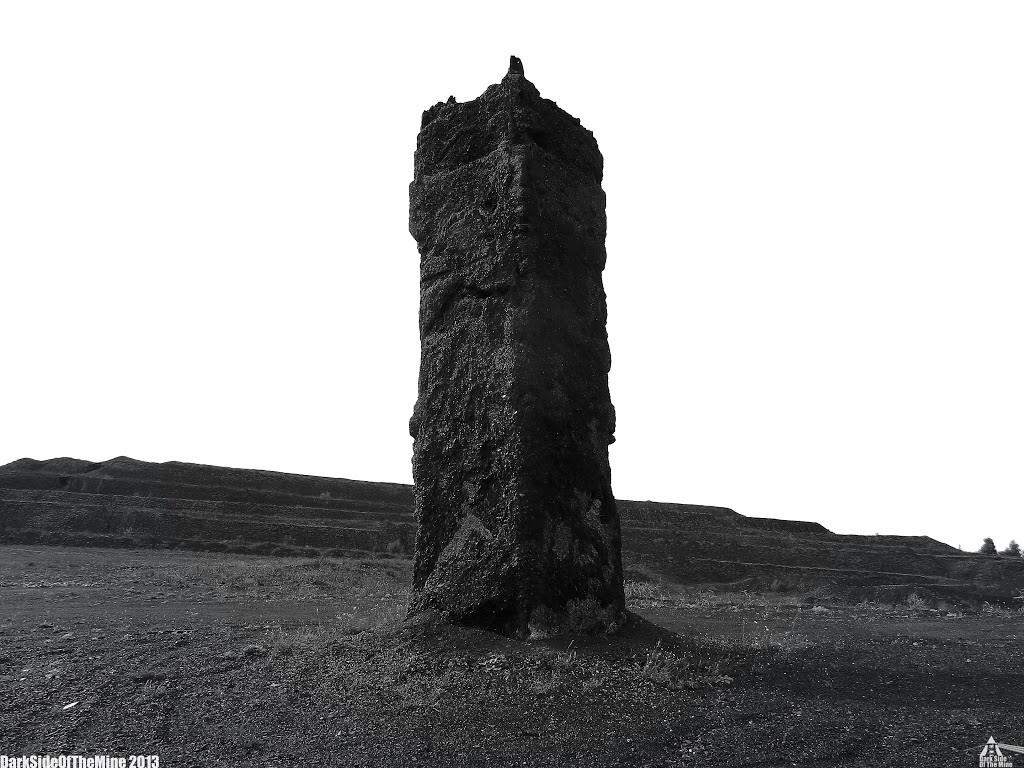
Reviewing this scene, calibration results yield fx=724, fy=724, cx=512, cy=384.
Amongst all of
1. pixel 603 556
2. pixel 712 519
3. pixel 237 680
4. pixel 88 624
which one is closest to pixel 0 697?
pixel 237 680

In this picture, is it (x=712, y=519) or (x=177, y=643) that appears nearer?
(x=177, y=643)

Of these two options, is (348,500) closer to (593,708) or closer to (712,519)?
(712,519)

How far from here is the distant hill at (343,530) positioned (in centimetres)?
2139

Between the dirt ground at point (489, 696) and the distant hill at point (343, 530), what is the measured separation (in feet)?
47.4

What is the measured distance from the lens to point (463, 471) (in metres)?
5.55

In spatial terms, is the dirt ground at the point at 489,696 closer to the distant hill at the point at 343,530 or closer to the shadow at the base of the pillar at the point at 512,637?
the shadow at the base of the pillar at the point at 512,637

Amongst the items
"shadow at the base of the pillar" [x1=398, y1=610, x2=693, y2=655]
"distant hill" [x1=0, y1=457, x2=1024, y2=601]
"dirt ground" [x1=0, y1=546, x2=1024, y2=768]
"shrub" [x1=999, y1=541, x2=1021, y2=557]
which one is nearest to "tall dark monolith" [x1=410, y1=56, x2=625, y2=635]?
"shadow at the base of the pillar" [x1=398, y1=610, x2=693, y2=655]

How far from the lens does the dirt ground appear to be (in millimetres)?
3330

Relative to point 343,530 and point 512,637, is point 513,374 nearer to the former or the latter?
point 512,637

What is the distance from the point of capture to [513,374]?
17.4 ft

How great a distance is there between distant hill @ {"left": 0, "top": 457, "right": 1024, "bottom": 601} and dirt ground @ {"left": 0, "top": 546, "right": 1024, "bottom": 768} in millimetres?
14447

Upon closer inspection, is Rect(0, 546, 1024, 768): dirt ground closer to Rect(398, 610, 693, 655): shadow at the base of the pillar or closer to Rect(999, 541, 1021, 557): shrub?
Rect(398, 610, 693, 655): shadow at the base of the pillar

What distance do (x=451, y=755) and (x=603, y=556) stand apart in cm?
247

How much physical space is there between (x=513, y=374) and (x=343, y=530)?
19757 millimetres
